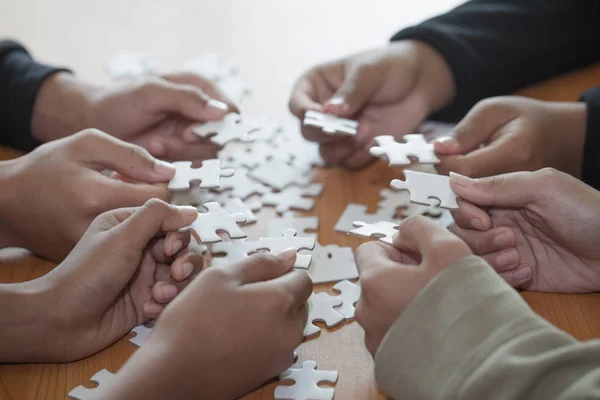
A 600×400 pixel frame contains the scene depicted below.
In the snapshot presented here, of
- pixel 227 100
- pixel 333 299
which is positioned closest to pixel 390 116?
pixel 227 100

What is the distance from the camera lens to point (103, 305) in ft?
3.69

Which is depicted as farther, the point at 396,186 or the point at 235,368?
the point at 396,186

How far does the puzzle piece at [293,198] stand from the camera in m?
1.53

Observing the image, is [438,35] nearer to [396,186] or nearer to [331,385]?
[396,186]

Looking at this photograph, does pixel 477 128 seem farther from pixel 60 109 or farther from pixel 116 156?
pixel 60 109

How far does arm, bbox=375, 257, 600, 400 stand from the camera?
2.76ft

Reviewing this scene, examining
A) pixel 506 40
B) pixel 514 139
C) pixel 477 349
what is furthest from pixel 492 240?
pixel 506 40

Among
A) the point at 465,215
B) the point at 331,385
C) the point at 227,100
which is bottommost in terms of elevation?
the point at 331,385

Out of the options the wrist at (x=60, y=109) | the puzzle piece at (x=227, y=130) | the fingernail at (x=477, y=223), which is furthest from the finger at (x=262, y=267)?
the wrist at (x=60, y=109)

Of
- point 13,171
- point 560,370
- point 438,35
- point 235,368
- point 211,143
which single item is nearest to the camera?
point 560,370

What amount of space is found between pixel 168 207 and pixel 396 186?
454 mm

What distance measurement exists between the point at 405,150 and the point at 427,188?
0.58ft

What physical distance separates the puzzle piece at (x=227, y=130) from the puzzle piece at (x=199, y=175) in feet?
0.55

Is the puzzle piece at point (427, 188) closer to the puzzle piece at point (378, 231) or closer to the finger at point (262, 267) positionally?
the puzzle piece at point (378, 231)
